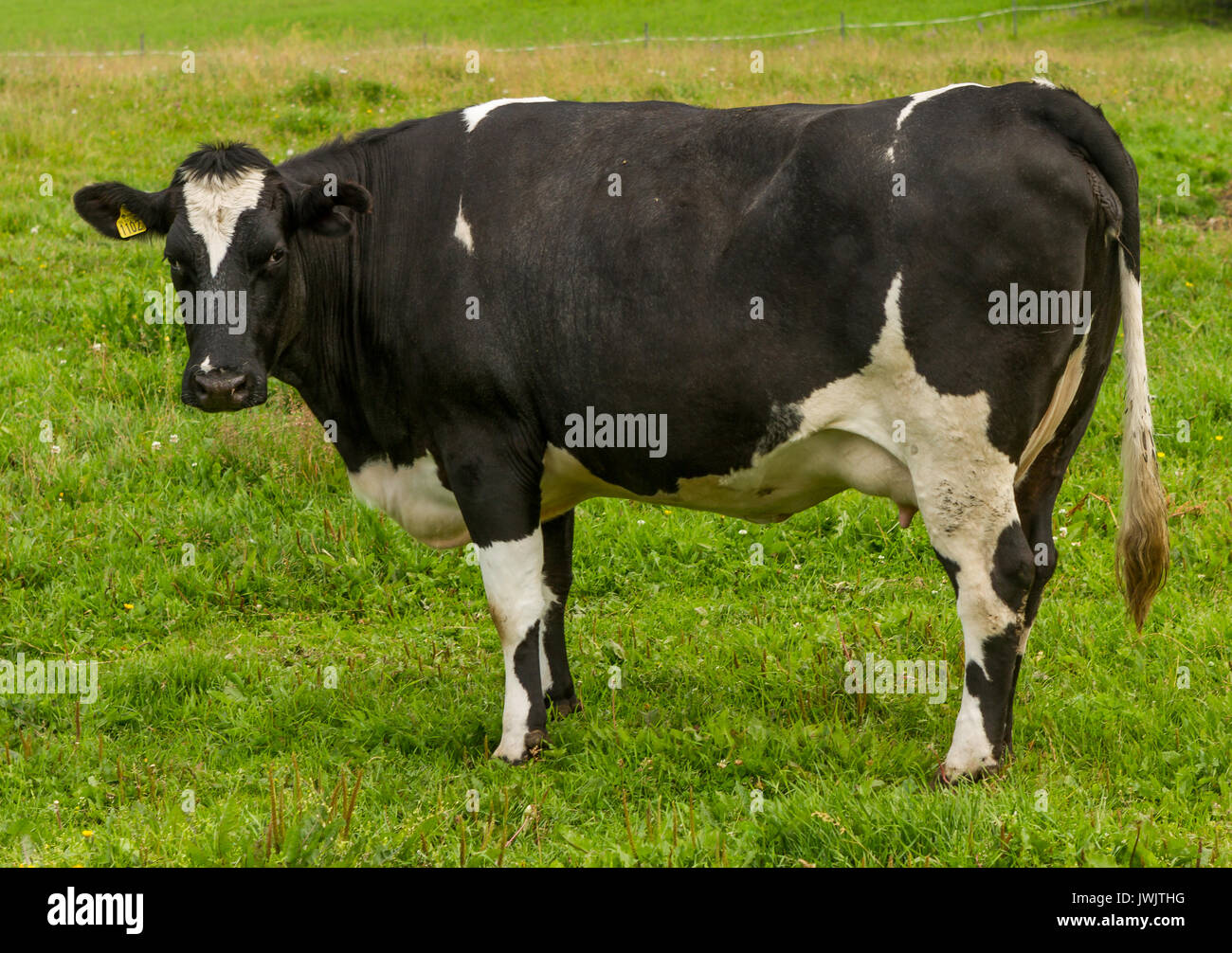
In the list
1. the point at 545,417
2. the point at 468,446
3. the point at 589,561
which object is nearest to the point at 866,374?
the point at 545,417

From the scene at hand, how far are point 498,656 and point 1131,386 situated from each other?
3.26 metres

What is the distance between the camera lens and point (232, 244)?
5215 mm

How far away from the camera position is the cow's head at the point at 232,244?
17.0ft

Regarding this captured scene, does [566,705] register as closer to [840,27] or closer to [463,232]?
[463,232]

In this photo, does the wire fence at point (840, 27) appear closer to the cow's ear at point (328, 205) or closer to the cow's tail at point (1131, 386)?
the cow's ear at point (328, 205)

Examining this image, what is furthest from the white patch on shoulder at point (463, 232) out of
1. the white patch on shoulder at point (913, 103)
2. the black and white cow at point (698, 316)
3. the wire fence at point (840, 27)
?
the wire fence at point (840, 27)

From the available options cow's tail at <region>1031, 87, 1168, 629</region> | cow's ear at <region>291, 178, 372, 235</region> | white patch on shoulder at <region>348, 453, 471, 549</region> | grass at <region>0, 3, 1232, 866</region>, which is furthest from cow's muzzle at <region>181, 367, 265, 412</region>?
cow's tail at <region>1031, 87, 1168, 629</region>

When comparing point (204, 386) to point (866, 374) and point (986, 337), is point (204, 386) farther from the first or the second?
point (986, 337)

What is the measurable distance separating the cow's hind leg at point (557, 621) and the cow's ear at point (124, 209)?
219cm

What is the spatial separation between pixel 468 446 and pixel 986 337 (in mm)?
2127

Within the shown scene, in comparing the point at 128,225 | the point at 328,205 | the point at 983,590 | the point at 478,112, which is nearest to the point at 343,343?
the point at 328,205

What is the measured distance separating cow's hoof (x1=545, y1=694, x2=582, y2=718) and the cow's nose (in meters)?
2.06

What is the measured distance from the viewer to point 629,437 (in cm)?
525

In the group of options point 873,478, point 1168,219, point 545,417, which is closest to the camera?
point 873,478
